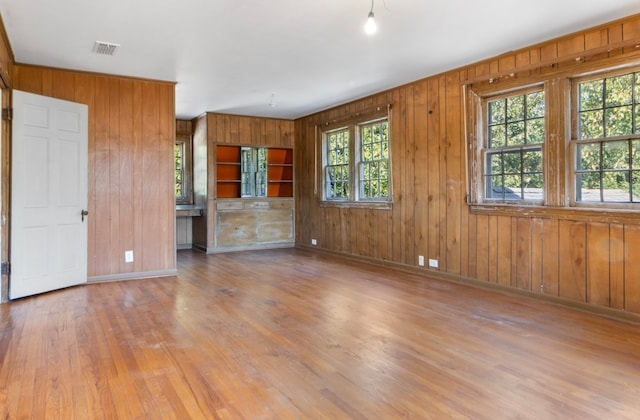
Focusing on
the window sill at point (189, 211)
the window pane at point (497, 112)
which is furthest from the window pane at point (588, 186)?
the window sill at point (189, 211)

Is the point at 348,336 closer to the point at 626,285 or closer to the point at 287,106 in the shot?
the point at 626,285

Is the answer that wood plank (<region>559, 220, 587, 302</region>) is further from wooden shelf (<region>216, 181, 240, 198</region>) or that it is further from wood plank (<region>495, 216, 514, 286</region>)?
wooden shelf (<region>216, 181, 240, 198</region>)

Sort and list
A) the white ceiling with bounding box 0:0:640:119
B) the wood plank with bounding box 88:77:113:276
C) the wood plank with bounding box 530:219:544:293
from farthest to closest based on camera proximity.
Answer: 1. the wood plank with bounding box 88:77:113:276
2. the wood plank with bounding box 530:219:544:293
3. the white ceiling with bounding box 0:0:640:119

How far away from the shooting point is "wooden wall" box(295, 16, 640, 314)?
3.56 m

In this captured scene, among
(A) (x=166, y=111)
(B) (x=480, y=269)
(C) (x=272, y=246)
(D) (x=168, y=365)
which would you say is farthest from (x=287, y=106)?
(D) (x=168, y=365)

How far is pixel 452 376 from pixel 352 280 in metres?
2.78

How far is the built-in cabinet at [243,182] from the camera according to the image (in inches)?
302

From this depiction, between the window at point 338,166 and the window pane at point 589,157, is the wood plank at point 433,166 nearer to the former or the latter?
the window pane at point 589,157

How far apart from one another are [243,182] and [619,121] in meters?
6.09

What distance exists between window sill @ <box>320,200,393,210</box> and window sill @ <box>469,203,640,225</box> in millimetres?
1470

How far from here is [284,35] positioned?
3.85m

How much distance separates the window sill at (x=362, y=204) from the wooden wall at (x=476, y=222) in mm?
80

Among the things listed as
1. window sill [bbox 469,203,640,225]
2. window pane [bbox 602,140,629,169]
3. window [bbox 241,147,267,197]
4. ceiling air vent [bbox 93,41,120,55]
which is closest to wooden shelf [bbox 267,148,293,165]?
window [bbox 241,147,267,197]

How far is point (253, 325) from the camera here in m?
3.35
